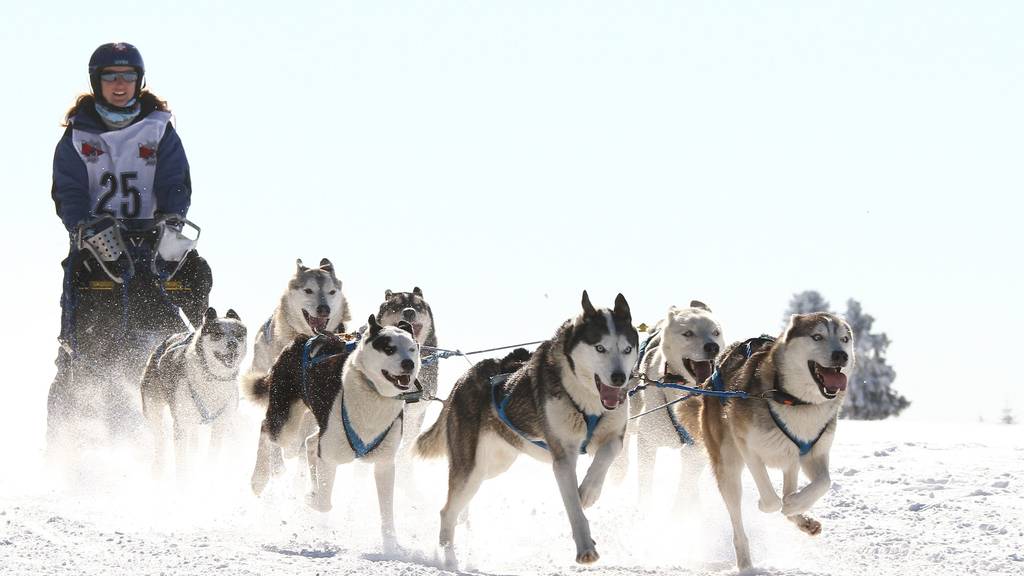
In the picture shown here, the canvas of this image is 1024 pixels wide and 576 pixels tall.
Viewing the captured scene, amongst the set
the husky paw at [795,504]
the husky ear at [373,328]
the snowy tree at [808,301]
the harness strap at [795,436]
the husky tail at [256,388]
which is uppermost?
the snowy tree at [808,301]

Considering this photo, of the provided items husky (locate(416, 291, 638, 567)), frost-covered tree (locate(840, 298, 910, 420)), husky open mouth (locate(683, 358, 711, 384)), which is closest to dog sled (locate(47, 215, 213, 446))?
husky (locate(416, 291, 638, 567))

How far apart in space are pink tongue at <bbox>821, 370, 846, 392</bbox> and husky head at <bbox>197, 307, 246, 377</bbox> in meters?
3.76

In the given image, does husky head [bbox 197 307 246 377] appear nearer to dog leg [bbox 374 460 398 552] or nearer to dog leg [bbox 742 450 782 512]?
dog leg [bbox 374 460 398 552]

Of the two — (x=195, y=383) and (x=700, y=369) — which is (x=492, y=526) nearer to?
(x=700, y=369)

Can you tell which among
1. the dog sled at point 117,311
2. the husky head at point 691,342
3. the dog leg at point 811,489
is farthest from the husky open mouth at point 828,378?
the dog sled at point 117,311

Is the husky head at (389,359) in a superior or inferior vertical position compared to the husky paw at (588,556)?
superior

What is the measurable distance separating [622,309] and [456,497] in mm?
1215

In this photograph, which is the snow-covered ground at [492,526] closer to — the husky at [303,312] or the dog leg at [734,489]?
the dog leg at [734,489]

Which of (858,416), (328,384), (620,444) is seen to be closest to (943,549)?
(620,444)

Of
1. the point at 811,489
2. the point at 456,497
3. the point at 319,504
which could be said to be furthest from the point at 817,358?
the point at 319,504

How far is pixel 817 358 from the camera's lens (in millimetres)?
5906

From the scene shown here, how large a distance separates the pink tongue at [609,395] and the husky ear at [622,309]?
296mm

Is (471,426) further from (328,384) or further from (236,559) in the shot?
(236,559)

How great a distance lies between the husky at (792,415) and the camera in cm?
591
